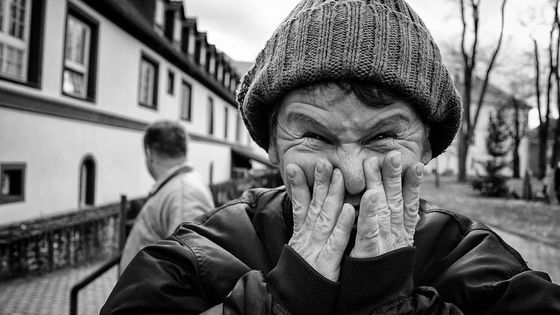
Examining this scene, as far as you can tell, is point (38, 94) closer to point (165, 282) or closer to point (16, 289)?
point (16, 289)

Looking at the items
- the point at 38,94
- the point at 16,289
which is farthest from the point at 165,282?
the point at 38,94

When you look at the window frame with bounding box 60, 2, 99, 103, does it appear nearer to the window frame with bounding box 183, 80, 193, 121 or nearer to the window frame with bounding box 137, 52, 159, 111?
the window frame with bounding box 137, 52, 159, 111

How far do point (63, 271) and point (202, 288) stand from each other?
8.23 metres

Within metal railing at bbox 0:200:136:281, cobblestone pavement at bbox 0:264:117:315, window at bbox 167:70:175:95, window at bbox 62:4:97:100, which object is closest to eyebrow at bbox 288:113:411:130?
cobblestone pavement at bbox 0:264:117:315

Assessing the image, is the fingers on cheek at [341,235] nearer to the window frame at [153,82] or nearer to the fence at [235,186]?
the fence at [235,186]

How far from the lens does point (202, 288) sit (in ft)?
3.94

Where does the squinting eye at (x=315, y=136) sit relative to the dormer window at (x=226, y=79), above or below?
below

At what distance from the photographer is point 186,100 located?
2138 centimetres

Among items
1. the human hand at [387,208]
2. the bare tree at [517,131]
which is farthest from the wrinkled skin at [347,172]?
the bare tree at [517,131]

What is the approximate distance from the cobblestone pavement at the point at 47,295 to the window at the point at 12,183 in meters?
1.74

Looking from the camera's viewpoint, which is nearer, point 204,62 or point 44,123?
point 44,123

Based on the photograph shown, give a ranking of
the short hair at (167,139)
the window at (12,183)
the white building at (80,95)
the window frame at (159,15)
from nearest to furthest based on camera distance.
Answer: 1. the short hair at (167,139)
2. the window at (12,183)
3. the white building at (80,95)
4. the window frame at (159,15)

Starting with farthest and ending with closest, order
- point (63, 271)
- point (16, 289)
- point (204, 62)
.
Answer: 1. point (204, 62)
2. point (63, 271)
3. point (16, 289)

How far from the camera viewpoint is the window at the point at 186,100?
2077 cm
